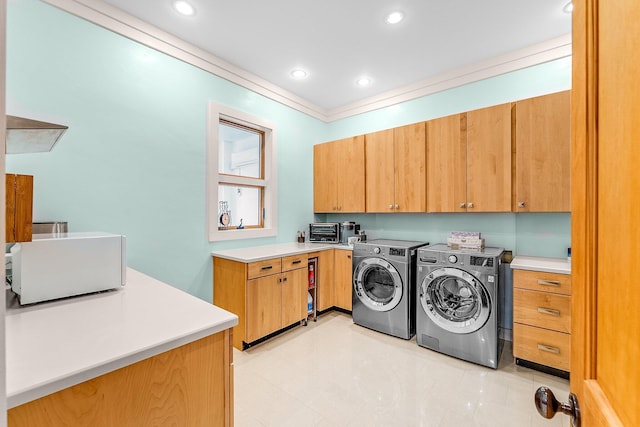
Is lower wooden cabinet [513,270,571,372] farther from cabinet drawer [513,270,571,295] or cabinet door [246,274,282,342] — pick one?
cabinet door [246,274,282,342]

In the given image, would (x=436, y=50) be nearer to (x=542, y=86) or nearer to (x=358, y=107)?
(x=542, y=86)

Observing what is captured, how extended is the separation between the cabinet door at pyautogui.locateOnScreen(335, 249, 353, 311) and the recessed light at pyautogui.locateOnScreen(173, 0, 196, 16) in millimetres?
2711

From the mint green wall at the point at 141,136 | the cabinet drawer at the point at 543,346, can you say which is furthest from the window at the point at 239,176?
the cabinet drawer at the point at 543,346

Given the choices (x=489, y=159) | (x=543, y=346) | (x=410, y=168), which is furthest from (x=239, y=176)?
(x=543, y=346)

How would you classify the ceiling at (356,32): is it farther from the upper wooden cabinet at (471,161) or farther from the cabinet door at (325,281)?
the cabinet door at (325,281)

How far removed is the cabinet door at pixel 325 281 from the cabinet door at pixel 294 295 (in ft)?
0.91

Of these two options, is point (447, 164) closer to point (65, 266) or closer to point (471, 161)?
point (471, 161)

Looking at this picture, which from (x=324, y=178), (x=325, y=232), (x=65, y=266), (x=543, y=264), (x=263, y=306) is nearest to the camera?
(x=65, y=266)

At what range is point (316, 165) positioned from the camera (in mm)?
3943

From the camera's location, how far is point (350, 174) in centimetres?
356

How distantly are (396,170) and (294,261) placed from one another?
5.11ft

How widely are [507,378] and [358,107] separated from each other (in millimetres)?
3383

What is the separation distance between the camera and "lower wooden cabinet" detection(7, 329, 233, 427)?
748 millimetres

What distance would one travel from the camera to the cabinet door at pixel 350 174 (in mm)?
3463
